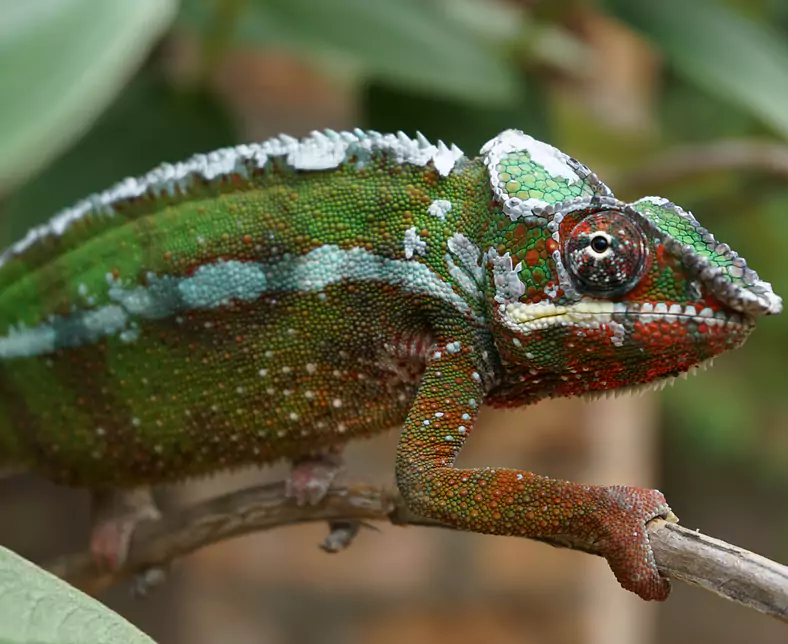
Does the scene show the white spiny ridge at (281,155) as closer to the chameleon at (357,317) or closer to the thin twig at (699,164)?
the chameleon at (357,317)

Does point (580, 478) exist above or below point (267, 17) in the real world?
below

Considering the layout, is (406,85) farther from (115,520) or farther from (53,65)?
(53,65)

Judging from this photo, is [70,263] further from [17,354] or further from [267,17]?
[267,17]

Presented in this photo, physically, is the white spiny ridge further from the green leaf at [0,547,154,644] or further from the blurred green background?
the green leaf at [0,547,154,644]

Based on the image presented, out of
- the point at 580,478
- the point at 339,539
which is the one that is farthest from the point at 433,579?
the point at 339,539

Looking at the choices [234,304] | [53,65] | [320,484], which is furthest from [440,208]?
[53,65]

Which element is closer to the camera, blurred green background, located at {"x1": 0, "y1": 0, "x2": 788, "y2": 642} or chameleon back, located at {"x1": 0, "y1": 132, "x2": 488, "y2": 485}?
blurred green background, located at {"x1": 0, "y1": 0, "x2": 788, "y2": 642}

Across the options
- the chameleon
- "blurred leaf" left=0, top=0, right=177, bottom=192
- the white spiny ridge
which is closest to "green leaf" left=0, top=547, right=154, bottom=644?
"blurred leaf" left=0, top=0, right=177, bottom=192
